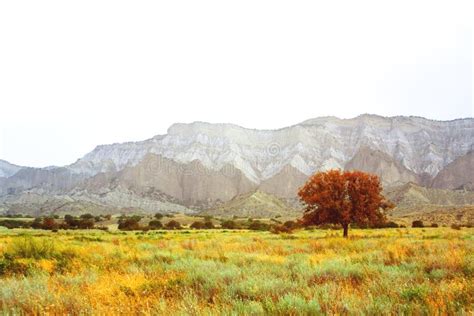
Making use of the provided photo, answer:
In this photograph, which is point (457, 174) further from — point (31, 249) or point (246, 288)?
point (246, 288)

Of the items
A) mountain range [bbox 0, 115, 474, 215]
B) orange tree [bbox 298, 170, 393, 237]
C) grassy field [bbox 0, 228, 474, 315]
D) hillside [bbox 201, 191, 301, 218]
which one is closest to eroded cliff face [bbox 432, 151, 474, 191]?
mountain range [bbox 0, 115, 474, 215]

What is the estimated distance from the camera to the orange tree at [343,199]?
3278cm

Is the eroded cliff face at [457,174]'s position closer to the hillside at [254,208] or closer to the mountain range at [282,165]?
the mountain range at [282,165]

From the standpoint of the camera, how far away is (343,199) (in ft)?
109

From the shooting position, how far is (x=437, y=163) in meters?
174

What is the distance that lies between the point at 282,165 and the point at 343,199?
14619 cm

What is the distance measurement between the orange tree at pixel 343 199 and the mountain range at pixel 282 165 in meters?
119

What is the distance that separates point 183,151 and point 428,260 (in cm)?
19015

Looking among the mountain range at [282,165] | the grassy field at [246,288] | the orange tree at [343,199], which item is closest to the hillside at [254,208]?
the mountain range at [282,165]

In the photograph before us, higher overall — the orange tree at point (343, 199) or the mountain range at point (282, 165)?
the mountain range at point (282, 165)

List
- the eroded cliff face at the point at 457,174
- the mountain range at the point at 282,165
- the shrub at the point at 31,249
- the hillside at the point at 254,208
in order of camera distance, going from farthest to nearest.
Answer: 1. the mountain range at the point at 282,165
2. the eroded cliff face at the point at 457,174
3. the hillside at the point at 254,208
4. the shrub at the point at 31,249

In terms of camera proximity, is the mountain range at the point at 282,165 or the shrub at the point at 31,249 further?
the mountain range at the point at 282,165

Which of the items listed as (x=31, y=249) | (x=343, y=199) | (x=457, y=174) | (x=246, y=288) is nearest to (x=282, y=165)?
(x=457, y=174)

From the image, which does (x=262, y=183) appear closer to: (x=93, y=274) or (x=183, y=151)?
(x=183, y=151)
